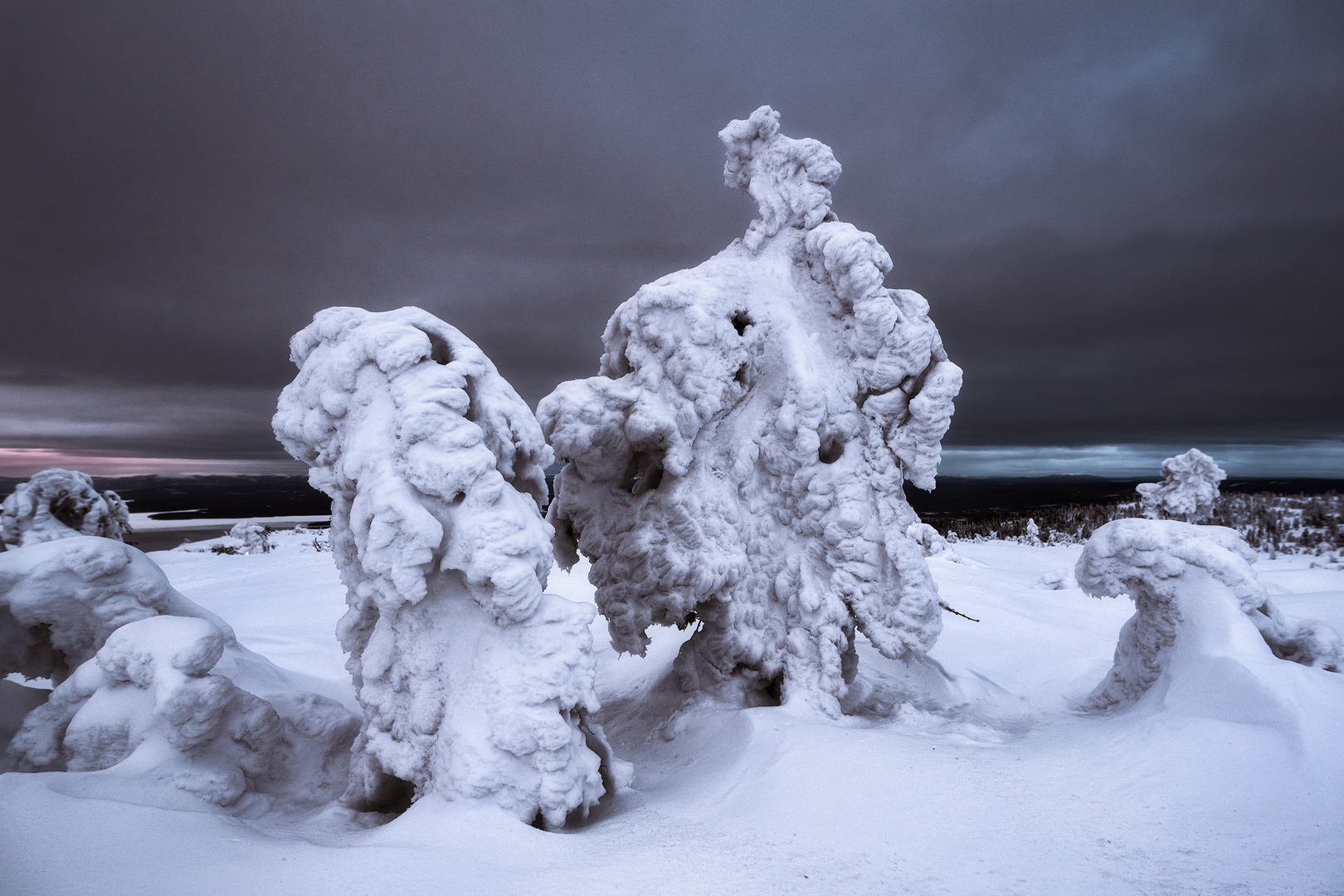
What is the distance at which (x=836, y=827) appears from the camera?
2.86 meters

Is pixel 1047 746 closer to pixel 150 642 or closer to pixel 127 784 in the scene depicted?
pixel 127 784

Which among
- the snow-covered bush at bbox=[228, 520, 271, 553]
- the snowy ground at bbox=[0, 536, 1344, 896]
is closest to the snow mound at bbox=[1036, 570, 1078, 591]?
the snowy ground at bbox=[0, 536, 1344, 896]

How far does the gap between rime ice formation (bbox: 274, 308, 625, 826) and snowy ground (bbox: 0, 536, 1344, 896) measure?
0.29 meters

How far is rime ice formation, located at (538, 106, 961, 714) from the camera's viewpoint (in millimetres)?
4848

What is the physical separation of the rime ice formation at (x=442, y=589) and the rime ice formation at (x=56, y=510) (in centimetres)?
276

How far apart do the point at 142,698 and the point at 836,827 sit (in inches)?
140

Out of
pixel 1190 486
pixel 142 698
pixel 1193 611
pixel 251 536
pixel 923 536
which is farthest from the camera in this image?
pixel 251 536

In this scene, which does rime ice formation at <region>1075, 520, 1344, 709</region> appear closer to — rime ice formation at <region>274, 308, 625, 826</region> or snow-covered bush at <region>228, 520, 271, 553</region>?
rime ice formation at <region>274, 308, 625, 826</region>

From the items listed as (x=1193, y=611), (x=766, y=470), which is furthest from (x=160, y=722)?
(x=1193, y=611)

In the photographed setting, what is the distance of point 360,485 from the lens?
3262mm

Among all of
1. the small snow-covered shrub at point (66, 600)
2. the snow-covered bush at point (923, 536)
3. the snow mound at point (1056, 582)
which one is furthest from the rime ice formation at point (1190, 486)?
the small snow-covered shrub at point (66, 600)

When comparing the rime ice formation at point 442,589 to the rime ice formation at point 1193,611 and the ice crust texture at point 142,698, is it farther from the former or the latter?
the rime ice formation at point 1193,611

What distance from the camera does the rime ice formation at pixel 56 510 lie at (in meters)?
4.88

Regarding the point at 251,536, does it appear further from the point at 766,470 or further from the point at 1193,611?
the point at 1193,611
